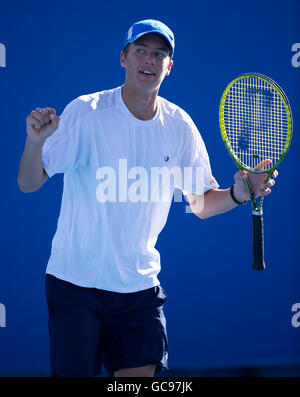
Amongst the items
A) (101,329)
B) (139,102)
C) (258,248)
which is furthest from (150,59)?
(101,329)

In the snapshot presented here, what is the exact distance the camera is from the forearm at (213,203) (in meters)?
2.79

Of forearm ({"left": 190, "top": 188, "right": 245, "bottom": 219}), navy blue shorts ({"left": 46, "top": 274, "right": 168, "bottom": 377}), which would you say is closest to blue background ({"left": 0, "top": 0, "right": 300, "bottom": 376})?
forearm ({"left": 190, "top": 188, "right": 245, "bottom": 219})

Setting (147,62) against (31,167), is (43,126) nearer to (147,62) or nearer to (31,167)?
(31,167)

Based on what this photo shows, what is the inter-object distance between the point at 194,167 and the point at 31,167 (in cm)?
78

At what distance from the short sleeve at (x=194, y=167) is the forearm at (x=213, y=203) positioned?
4 cm

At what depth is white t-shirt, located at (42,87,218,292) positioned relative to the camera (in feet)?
8.42

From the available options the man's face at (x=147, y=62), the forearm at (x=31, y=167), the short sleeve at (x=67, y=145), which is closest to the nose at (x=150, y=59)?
the man's face at (x=147, y=62)

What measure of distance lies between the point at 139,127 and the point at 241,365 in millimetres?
2220

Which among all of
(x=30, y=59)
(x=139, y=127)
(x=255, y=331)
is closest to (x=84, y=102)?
(x=139, y=127)

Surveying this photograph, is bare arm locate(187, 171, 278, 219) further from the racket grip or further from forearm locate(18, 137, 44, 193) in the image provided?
forearm locate(18, 137, 44, 193)

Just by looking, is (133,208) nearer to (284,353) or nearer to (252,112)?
(252,112)

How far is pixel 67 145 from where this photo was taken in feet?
8.25

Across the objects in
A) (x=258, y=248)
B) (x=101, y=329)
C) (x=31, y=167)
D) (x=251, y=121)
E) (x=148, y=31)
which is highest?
(x=148, y=31)

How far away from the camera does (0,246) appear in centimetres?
393
